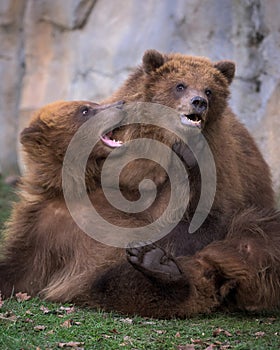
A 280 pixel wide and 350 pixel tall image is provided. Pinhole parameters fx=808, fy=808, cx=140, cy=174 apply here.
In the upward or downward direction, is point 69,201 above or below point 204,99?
below

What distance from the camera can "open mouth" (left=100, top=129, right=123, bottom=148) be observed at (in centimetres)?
645

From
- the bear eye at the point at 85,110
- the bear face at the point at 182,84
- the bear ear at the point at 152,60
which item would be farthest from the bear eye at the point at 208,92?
the bear eye at the point at 85,110

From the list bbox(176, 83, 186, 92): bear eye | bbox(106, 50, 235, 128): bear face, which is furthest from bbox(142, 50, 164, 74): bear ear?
bbox(176, 83, 186, 92): bear eye

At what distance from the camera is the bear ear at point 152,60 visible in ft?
21.4

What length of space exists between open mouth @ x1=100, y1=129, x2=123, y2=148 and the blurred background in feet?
10.2

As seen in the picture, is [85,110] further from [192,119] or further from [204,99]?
[204,99]

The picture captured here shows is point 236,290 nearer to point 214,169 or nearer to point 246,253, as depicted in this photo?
point 246,253

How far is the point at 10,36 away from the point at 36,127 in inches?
244

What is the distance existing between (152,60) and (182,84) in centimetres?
35

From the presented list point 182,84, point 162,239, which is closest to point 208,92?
point 182,84

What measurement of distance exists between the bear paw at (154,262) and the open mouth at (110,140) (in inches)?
43.8

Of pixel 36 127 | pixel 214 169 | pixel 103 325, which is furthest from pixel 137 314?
pixel 36 127

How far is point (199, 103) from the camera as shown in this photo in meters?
6.14

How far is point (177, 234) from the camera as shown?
241 inches
